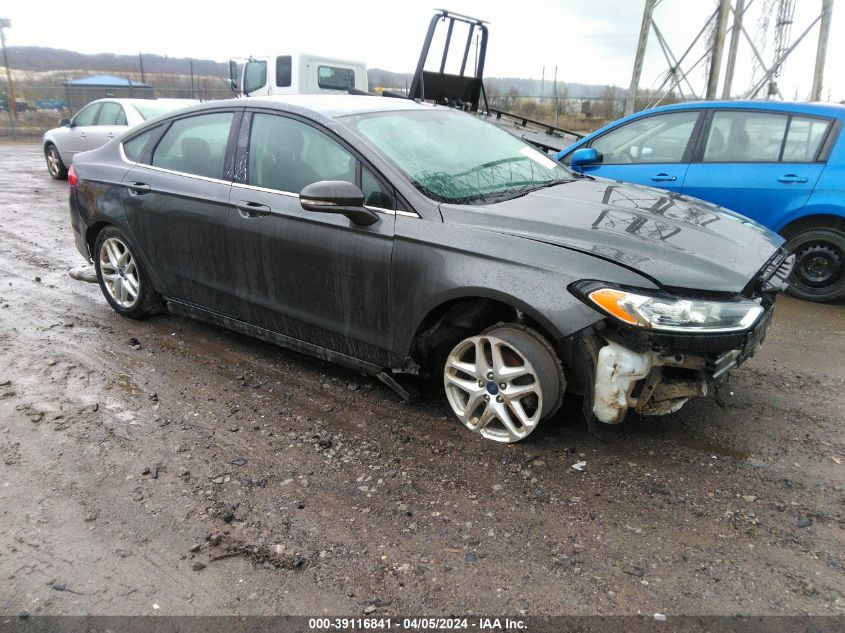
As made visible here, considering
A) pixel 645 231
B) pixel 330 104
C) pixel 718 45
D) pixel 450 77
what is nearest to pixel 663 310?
pixel 645 231

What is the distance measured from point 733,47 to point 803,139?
32.9 ft

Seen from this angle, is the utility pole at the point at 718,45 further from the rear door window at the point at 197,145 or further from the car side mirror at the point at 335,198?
the car side mirror at the point at 335,198

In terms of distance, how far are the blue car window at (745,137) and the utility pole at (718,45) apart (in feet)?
20.8

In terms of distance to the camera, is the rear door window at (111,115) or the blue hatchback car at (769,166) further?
the rear door window at (111,115)

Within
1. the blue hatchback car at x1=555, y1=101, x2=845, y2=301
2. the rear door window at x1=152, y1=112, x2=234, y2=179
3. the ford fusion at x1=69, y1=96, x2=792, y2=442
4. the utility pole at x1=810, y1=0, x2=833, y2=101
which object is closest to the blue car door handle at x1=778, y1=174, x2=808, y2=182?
the blue hatchback car at x1=555, y1=101, x2=845, y2=301

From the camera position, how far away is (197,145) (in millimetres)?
4207

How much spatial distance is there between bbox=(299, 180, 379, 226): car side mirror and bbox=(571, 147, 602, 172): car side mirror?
3223 mm

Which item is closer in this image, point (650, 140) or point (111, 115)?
point (650, 140)

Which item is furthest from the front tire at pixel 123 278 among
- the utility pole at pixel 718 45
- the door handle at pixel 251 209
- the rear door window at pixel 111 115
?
the utility pole at pixel 718 45

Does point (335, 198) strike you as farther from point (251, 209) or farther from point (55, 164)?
point (55, 164)

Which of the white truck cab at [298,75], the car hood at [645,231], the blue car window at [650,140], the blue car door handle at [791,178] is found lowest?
the car hood at [645,231]

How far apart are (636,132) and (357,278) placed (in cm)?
390

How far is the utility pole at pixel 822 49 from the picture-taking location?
419 inches

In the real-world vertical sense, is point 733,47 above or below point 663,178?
above
